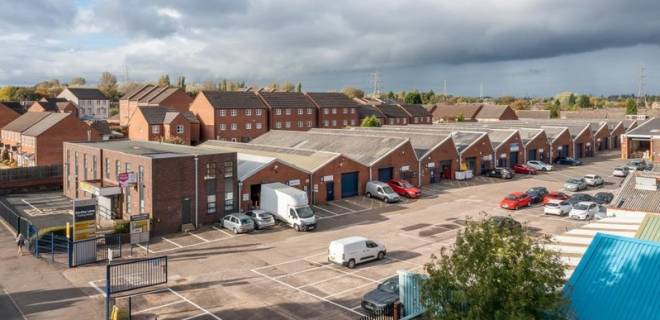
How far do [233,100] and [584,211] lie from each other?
5563cm

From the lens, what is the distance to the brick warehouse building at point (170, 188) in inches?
1300

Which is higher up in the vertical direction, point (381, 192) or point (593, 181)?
point (593, 181)

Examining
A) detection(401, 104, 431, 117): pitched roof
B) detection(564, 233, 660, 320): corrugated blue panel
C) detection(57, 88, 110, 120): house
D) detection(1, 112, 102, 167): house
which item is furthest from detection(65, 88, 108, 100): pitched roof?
detection(564, 233, 660, 320): corrugated blue panel

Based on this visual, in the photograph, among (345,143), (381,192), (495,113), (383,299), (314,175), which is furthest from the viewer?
(495,113)

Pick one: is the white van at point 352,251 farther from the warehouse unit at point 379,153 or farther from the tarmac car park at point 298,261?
the warehouse unit at point 379,153

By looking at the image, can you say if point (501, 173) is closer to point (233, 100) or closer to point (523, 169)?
point (523, 169)

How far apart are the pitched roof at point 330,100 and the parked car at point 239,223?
58.1 m

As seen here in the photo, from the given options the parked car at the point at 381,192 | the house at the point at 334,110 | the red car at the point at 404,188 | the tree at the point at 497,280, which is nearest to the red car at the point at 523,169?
the red car at the point at 404,188

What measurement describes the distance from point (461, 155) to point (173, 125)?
124ft

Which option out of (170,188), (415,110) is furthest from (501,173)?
(415,110)

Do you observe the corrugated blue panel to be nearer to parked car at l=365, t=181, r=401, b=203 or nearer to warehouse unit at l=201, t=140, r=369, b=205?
warehouse unit at l=201, t=140, r=369, b=205

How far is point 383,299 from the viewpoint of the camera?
2023 cm

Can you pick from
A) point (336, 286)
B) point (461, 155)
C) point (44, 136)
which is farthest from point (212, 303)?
point (44, 136)

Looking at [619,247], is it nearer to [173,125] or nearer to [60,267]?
[60,267]
